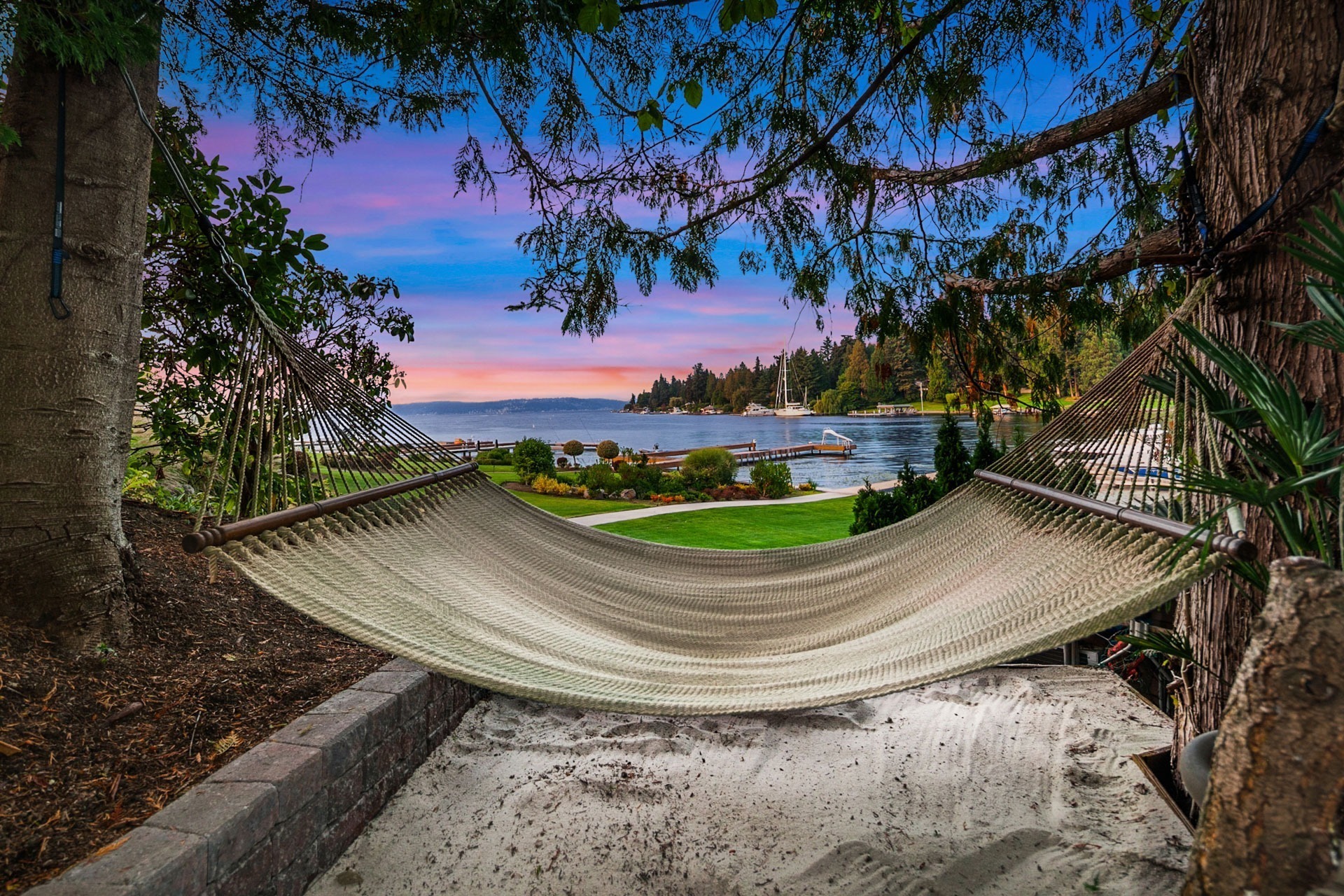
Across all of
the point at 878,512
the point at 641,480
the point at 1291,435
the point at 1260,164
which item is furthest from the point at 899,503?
the point at 641,480

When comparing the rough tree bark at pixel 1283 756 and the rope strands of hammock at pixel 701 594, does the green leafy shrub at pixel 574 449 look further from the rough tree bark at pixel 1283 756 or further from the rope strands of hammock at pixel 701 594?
the rough tree bark at pixel 1283 756

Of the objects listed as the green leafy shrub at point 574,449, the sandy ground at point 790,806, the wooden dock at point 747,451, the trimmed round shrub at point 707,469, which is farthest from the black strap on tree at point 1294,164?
the green leafy shrub at point 574,449

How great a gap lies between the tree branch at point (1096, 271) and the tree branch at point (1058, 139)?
0.34m

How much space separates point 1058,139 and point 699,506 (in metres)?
6.12

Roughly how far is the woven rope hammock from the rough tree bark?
0.98 feet

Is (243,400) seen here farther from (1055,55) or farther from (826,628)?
(1055,55)

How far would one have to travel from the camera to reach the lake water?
575 inches

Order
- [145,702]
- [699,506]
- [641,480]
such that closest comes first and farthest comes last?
1. [145,702]
2. [699,506]
3. [641,480]

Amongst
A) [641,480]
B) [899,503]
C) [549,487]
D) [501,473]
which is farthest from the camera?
[501,473]

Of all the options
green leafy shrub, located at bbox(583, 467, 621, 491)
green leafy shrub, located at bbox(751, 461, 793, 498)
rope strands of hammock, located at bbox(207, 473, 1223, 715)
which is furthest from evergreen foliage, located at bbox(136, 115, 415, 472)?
green leafy shrub, located at bbox(751, 461, 793, 498)

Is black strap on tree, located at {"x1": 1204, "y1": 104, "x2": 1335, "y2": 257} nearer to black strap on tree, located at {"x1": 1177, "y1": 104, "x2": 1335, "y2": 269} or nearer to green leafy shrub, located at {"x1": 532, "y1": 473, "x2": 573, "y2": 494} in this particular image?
black strap on tree, located at {"x1": 1177, "y1": 104, "x2": 1335, "y2": 269}

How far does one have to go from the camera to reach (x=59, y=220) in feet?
4.89

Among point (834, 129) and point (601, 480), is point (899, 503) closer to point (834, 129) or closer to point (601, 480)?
point (834, 129)

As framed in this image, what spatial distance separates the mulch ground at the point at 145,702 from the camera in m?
1.10
